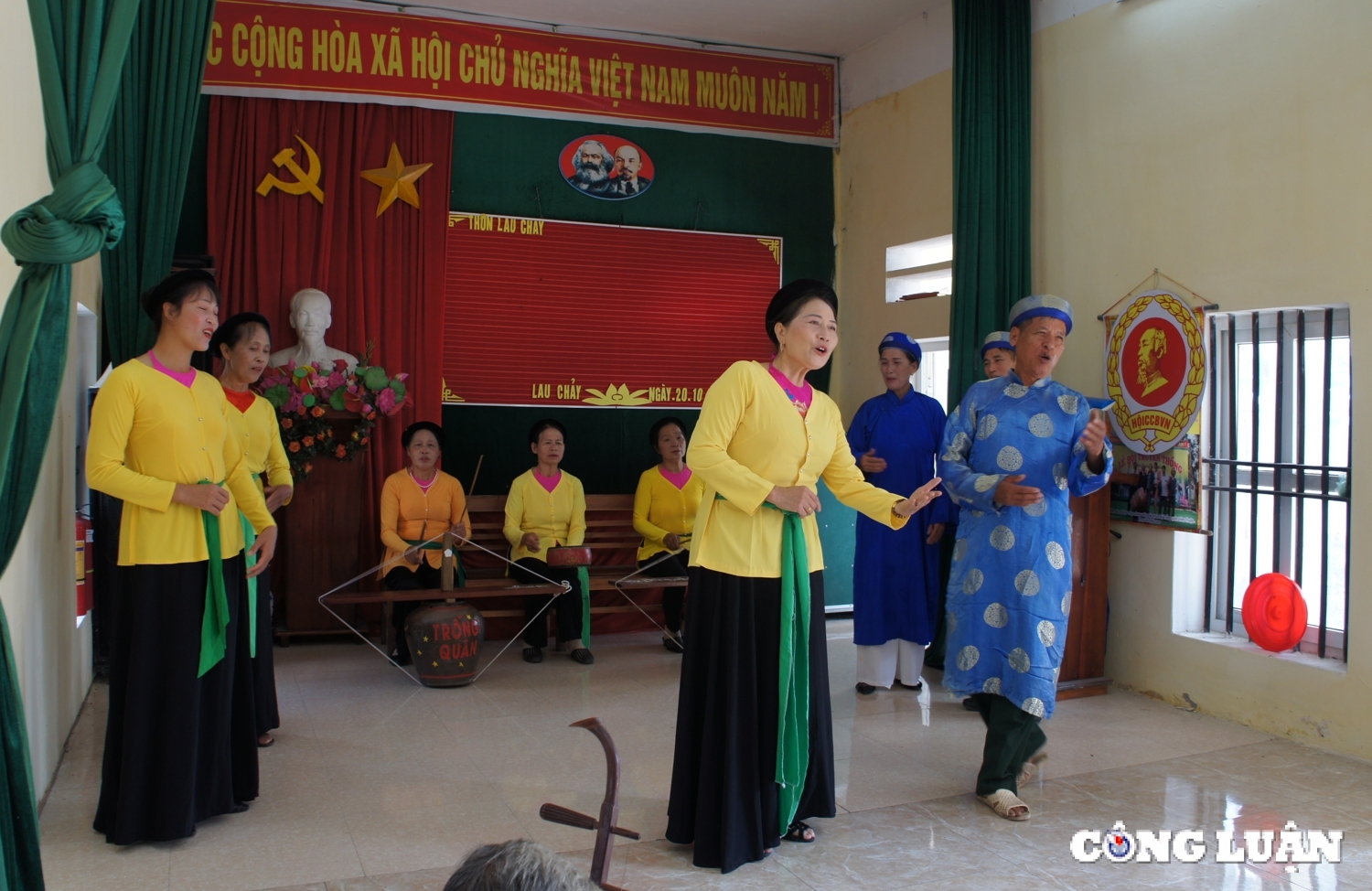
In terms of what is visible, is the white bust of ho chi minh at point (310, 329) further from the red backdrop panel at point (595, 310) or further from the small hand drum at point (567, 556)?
the small hand drum at point (567, 556)

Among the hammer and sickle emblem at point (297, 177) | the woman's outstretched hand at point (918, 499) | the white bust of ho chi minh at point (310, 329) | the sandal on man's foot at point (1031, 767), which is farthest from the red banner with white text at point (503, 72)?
the sandal on man's foot at point (1031, 767)

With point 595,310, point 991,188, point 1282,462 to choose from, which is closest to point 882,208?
point 991,188

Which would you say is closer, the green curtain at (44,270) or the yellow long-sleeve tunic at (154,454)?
the green curtain at (44,270)

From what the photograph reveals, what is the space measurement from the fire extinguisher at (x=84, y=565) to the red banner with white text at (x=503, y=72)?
2.77m

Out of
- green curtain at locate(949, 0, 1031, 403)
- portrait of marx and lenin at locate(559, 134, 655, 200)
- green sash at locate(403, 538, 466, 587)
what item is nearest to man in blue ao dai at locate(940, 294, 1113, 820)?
green curtain at locate(949, 0, 1031, 403)

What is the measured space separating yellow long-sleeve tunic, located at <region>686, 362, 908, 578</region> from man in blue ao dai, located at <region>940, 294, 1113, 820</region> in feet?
2.09

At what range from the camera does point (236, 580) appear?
3.51m

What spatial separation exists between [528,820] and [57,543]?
6.84 ft

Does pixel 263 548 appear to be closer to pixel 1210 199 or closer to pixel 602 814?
pixel 602 814

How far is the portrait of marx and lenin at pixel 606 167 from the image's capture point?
23.0ft

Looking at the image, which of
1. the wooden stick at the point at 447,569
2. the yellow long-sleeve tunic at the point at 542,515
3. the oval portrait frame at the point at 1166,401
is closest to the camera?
the oval portrait frame at the point at 1166,401

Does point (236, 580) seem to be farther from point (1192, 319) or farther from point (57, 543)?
point (1192, 319)

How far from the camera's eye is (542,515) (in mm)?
6109

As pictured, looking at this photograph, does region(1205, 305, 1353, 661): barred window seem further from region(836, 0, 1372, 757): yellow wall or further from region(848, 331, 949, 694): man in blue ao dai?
region(848, 331, 949, 694): man in blue ao dai
